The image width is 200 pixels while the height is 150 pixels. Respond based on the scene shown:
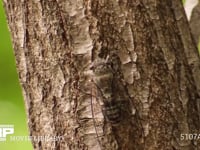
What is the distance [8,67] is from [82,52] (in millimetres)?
793

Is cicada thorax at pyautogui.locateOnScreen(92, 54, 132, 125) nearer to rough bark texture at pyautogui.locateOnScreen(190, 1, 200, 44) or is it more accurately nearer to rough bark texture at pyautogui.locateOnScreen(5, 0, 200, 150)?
rough bark texture at pyautogui.locateOnScreen(5, 0, 200, 150)

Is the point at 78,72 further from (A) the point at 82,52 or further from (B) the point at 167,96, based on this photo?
(B) the point at 167,96

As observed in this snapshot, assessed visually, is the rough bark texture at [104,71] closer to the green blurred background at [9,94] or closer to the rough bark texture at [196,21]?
the rough bark texture at [196,21]

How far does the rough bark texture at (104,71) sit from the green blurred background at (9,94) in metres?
0.66

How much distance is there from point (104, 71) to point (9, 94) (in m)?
0.82

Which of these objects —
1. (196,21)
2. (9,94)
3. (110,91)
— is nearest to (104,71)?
(110,91)

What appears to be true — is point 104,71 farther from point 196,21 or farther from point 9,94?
point 9,94

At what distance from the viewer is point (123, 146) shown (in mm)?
1112

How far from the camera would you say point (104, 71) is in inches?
43.1

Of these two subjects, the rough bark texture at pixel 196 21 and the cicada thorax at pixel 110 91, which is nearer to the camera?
the cicada thorax at pixel 110 91

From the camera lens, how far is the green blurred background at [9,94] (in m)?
1.79

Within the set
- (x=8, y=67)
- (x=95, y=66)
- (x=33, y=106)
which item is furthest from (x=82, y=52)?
(x=8, y=67)

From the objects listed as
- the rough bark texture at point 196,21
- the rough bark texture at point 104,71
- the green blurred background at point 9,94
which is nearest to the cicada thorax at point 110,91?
the rough bark texture at point 104,71

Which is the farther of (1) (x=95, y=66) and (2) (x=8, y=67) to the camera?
(2) (x=8, y=67)
